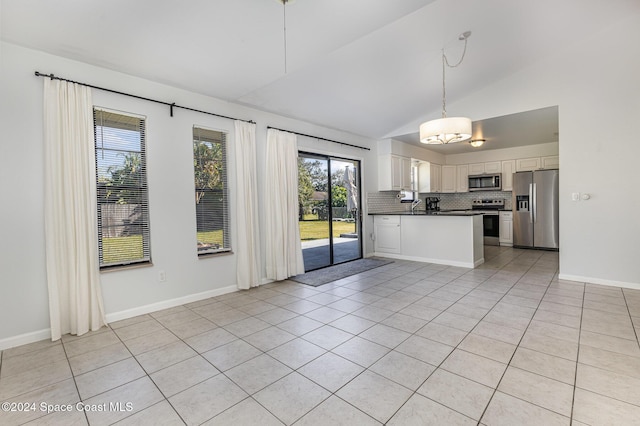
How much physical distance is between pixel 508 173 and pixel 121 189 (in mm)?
8079

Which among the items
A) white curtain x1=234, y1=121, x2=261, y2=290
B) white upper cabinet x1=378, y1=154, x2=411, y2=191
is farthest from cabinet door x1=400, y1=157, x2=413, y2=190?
white curtain x1=234, y1=121, x2=261, y2=290

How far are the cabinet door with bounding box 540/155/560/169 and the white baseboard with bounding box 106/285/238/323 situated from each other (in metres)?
7.32

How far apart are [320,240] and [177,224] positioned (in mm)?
2627

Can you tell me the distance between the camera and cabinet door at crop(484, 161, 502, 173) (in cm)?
751

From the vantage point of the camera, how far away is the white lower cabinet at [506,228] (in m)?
7.19

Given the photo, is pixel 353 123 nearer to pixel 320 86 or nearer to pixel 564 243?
pixel 320 86

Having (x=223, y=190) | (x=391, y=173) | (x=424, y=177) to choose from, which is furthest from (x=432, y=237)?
(x=223, y=190)

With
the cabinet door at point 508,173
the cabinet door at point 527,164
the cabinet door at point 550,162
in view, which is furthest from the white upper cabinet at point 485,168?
the cabinet door at point 550,162

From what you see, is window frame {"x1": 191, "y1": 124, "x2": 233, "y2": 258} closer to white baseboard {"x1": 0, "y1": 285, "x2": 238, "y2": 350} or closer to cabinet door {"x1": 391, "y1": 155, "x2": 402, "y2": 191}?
white baseboard {"x1": 0, "y1": 285, "x2": 238, "y2": 350}

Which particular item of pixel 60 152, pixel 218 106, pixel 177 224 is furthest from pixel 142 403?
pixel 218 106

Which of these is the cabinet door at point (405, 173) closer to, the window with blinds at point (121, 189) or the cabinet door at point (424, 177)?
the cabinet door at point (424, 177)

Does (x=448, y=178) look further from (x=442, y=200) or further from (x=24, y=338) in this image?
(x=24, y=338)

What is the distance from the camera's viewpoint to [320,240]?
18.1ft

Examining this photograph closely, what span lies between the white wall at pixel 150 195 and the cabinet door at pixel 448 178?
5.45 m
